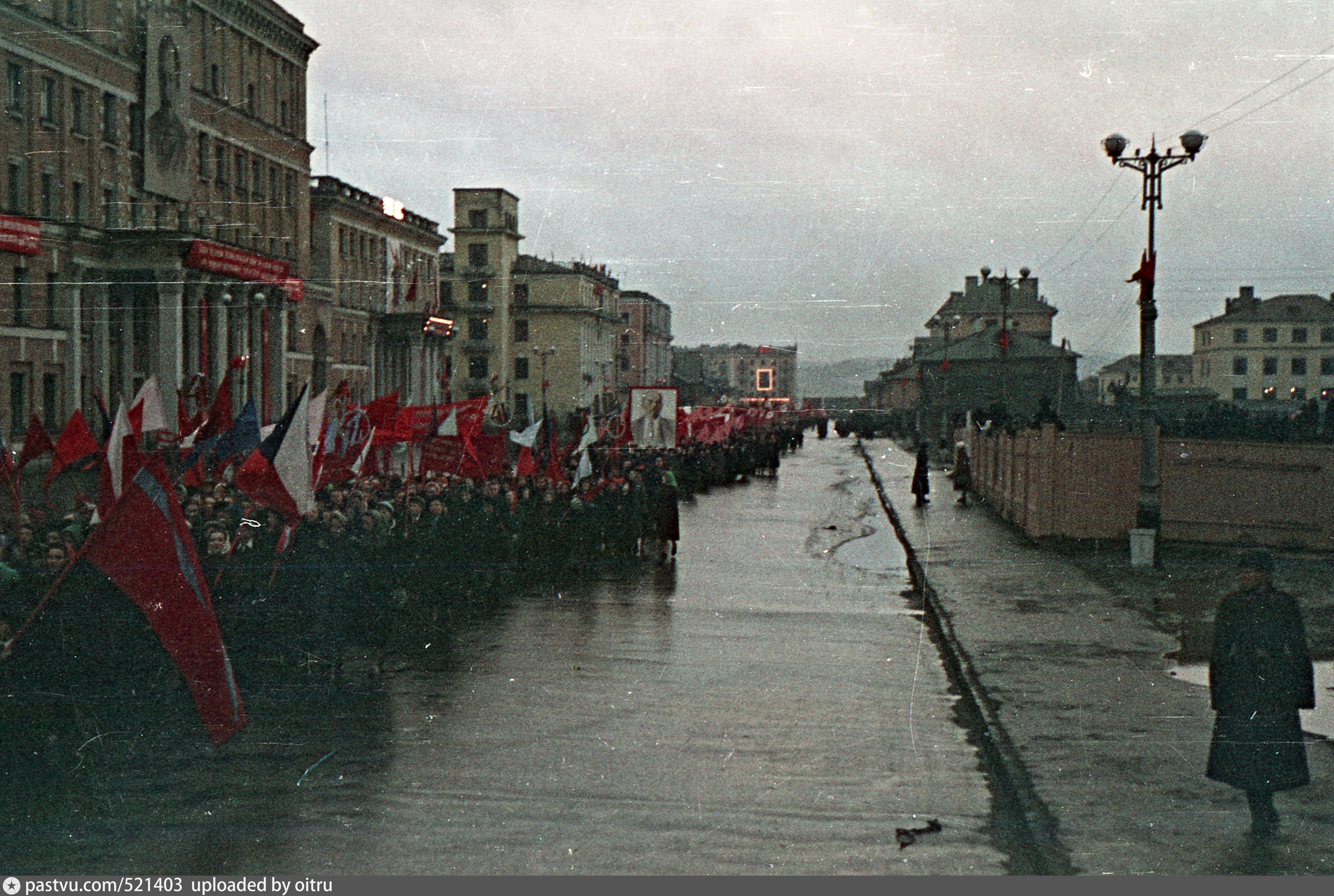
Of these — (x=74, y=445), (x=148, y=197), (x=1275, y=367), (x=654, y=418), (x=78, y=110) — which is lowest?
(x=74, y=445)

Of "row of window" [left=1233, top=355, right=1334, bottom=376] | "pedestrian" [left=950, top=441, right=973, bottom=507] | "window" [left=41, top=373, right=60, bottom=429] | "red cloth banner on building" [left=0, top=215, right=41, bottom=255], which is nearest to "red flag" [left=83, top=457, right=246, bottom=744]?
"pedestrian" [left=950, top=441, right=973, bottom=507]

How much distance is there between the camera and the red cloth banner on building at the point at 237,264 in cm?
4778

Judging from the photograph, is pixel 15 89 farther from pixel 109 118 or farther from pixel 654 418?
pixel 654 418

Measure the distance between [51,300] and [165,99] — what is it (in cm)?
852

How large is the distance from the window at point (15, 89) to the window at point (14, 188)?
157cm

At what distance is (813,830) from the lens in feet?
22.4

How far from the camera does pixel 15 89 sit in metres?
36.4

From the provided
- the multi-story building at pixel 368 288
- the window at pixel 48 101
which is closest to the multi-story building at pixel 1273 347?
the multi-story building at pixel 368 288

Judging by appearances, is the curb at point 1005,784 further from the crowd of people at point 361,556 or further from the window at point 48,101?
the window at point 48,101

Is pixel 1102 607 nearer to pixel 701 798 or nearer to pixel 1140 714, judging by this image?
pixel 1140 714

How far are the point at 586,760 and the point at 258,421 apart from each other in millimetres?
12267

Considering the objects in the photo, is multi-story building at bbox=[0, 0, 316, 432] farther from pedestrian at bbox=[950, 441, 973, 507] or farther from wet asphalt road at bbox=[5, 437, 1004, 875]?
wet asphalt road at bbox=[5, 437, 1004, 875]

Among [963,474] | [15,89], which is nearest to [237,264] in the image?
[15,89]

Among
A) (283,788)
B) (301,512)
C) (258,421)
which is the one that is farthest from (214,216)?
(283,788)
